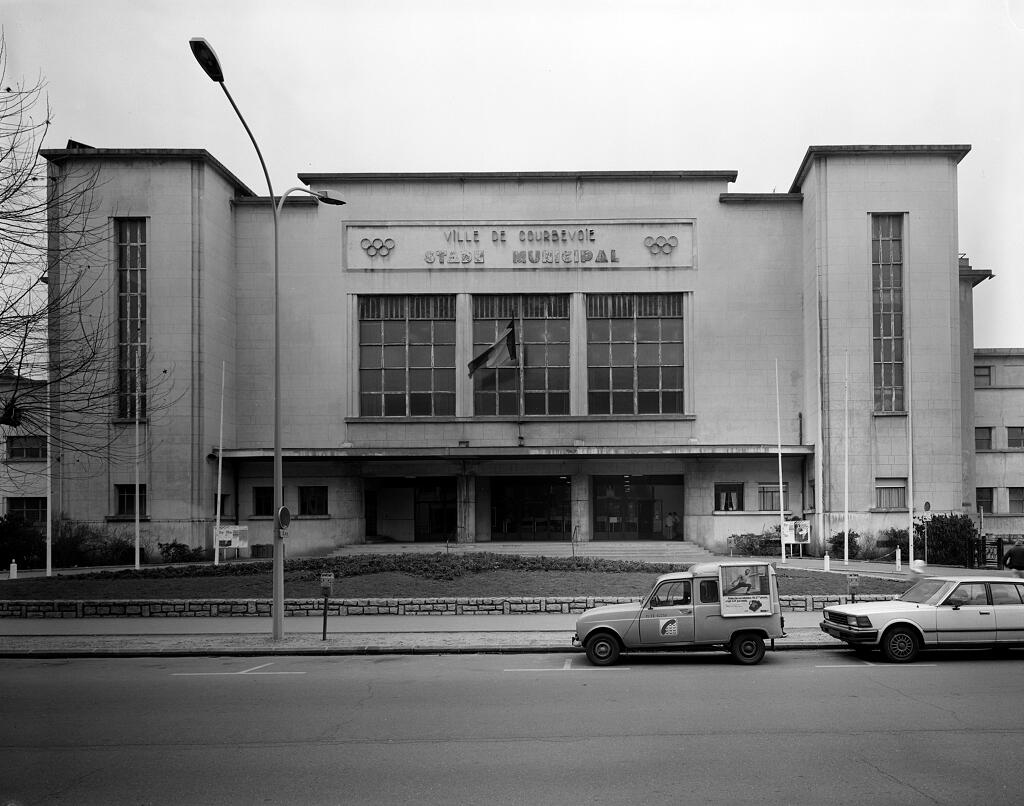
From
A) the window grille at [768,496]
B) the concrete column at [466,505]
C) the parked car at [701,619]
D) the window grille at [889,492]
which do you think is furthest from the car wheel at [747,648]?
the concrete column at [466,505]

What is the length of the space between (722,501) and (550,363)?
35.2 ft

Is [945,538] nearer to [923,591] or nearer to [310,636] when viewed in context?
[923,591]

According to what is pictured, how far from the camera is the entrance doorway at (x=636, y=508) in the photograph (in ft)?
145

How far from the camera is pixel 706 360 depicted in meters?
42.1

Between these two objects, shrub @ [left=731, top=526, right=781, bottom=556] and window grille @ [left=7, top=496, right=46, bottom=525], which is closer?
shrub @ [left=731, top=526, right=781, bottom=556]

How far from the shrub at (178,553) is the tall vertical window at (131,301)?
6.33 metres

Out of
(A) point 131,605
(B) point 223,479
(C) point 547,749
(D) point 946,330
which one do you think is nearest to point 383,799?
(C) point 547,749

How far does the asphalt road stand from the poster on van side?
1031 mm

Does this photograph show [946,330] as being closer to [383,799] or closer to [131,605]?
[131,605]

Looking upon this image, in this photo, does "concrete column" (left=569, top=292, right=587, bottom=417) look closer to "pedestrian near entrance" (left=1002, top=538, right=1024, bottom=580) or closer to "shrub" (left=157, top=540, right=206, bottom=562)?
"shrub" (left=157, top=540, right=206, bottom=562)

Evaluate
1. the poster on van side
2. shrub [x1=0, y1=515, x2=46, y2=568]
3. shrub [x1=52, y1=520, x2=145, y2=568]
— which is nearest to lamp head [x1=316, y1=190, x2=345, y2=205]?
the poster on van side

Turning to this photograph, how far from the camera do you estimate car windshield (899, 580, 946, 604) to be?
1538 centimetres

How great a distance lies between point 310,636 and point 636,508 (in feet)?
92.2

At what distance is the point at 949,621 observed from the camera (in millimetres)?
14828
